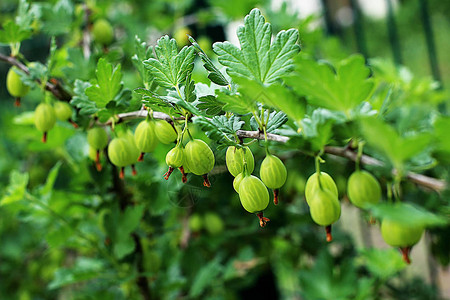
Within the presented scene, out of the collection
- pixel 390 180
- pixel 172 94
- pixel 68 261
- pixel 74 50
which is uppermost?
pixel 74 50

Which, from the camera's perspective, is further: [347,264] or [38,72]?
[347,264]

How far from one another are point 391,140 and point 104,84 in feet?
1.12

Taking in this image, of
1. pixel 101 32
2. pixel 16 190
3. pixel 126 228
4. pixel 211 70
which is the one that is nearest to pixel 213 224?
pixel 126 228

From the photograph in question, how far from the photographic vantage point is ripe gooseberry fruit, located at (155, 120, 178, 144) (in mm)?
443

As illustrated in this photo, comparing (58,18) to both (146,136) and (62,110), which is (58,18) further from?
(146,136)

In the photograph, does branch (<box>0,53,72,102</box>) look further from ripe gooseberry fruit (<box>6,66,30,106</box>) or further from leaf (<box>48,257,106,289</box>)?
leaf (<box>48,257,106,289</box>)

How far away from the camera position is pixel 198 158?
402mm

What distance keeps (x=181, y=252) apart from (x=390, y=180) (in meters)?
0.71

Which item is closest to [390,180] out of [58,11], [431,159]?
[431,159]

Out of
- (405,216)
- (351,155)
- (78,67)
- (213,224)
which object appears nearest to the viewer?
(405,216)

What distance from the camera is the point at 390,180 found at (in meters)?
0.34

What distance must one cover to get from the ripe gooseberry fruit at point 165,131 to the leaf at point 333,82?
0.54 feet

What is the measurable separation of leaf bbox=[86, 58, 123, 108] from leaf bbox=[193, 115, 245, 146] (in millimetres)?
156

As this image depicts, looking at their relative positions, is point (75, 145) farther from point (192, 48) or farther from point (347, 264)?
point (347, 264)
